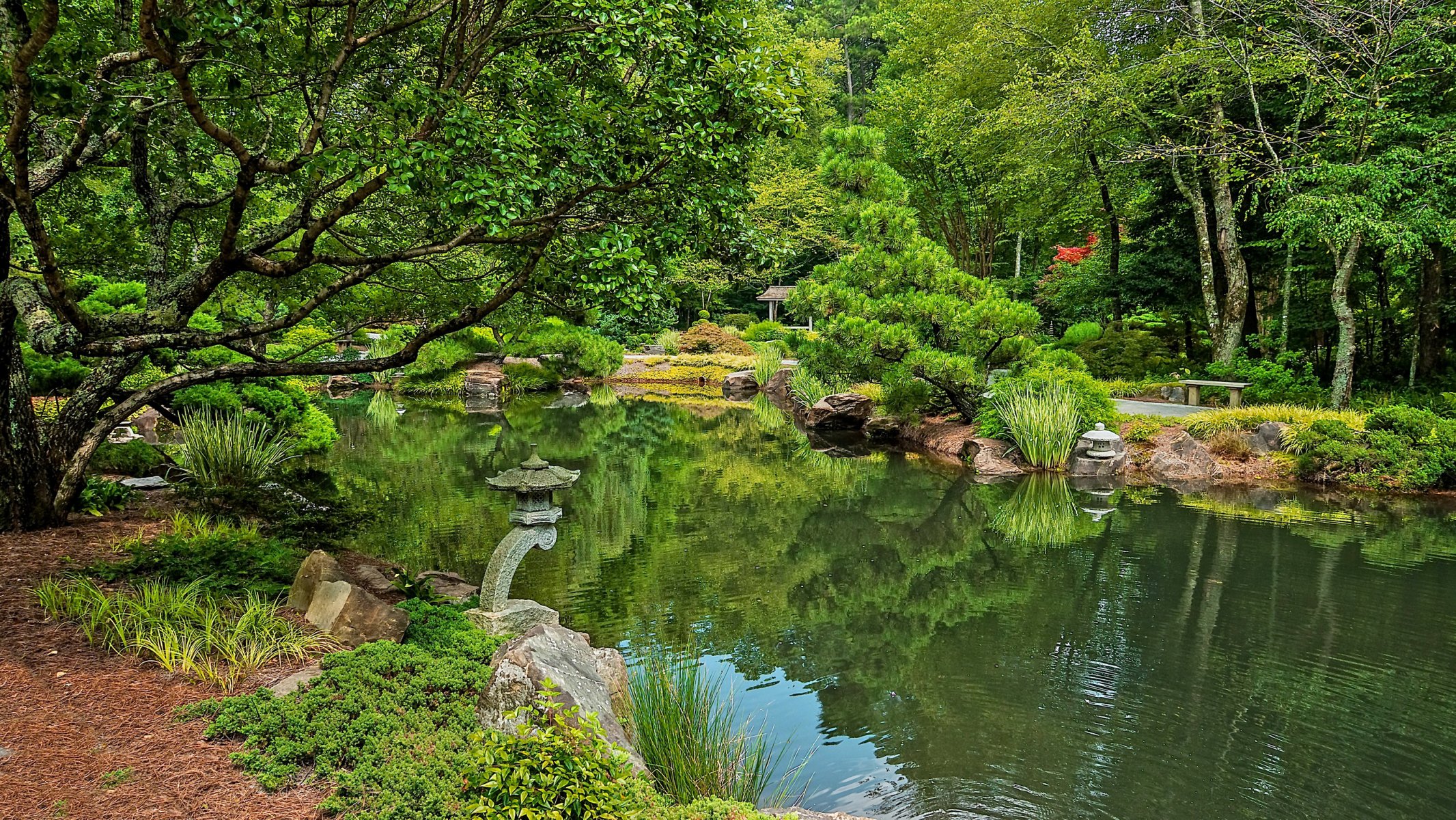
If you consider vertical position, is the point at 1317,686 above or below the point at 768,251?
below

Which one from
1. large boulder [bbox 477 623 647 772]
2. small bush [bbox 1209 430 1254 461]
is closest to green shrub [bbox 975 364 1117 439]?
small bush [bbox 1209 430 1254 461]

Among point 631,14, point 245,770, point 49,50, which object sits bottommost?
point 245,770

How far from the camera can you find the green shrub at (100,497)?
5562 mm

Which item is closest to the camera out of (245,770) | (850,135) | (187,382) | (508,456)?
(245,770)

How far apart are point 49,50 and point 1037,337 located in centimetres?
1867

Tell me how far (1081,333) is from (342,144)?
17259 millimetres

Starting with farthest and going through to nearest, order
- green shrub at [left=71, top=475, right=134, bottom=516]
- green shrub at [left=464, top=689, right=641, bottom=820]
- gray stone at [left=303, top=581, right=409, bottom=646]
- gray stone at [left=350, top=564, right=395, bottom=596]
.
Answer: green shrub at [left=71, top=475, right=134, bottom=516]
gray stone at [left=350, top=564, right=395, bottom=596]
gray stone at [left=303, top=581, right=409, bottom=646]
green shrub at [left=464, top=689, right=641, bottom=820]

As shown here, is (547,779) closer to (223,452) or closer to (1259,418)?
(223,452)

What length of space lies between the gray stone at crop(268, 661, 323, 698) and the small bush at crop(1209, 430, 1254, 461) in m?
10.7

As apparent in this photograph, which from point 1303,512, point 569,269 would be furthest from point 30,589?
point 1303,512

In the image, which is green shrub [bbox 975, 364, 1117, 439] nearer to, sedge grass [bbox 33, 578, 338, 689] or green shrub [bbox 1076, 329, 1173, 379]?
green shrub [bbox 1076, 329, 1173, 379]

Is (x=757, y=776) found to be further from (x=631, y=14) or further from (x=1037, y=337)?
(x=1037, y=337)

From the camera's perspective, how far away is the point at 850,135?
12.5 meters

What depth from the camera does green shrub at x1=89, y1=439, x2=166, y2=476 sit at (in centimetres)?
714
